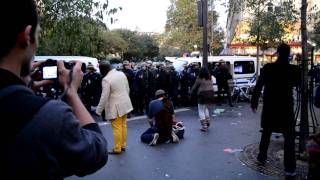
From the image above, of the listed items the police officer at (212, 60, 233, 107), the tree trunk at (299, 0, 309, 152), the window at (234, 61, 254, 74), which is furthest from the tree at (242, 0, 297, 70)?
the tree trunk at (299, 0, 309, 152)

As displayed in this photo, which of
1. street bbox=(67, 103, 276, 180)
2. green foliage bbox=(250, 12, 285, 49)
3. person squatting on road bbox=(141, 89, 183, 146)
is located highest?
green foliage bbox=(250, 12, 285, 49)

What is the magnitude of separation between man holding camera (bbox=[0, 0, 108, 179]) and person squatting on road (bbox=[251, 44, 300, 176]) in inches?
211

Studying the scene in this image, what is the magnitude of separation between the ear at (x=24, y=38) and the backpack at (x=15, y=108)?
0.52 feet

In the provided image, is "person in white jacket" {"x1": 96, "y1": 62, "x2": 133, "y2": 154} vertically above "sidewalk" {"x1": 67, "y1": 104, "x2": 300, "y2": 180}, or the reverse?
"person in white jacket" {"x1": 96, "y1": 62, "x2": 133, "y2": 154}

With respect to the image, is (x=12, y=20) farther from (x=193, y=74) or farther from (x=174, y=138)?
(x=193, y=74)

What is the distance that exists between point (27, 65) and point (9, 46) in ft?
0.33

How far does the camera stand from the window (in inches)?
821

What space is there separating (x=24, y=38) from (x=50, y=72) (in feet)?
2.07

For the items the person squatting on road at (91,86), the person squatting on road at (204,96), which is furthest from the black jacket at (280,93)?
the person squatting on road at (91,86)

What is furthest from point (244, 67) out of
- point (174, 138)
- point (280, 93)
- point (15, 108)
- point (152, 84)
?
point (15, 108)

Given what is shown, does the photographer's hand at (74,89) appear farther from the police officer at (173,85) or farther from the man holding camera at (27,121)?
the police officer at (173,85)

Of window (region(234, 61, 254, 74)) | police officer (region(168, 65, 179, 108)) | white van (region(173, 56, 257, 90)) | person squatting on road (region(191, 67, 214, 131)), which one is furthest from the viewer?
window (region(234, 61, 254, 74))

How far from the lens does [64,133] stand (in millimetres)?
1541

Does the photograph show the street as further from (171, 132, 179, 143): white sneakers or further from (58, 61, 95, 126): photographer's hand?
(58, 61, 95, 126): photographer's hand
